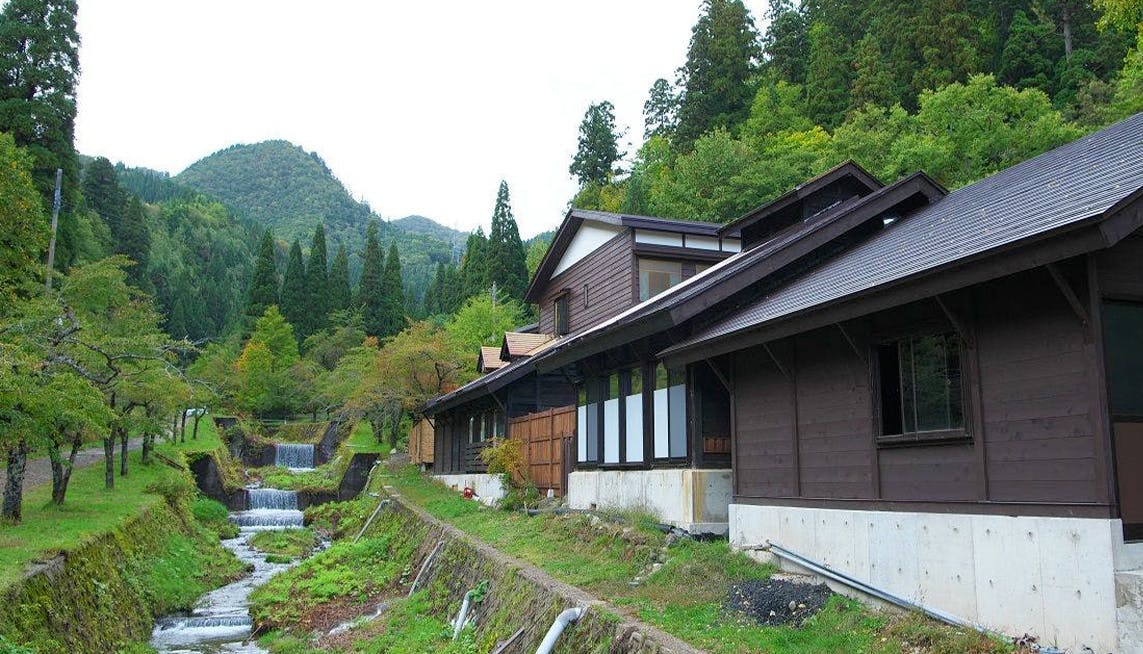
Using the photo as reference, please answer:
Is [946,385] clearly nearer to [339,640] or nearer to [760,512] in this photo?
[760,512]

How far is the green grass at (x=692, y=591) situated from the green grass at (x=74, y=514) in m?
7.04

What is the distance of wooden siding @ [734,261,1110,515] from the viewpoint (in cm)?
682

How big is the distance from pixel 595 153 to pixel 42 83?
131 ft

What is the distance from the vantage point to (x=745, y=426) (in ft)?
38.3

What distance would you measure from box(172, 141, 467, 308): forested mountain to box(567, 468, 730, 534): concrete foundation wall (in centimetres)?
13329

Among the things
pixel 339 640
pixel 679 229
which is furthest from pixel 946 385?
pixel 679 229

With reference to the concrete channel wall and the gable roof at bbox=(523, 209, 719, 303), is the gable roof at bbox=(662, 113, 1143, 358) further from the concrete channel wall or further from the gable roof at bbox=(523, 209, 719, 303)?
the gable roof at bbox=(523, 209, 719, 303)

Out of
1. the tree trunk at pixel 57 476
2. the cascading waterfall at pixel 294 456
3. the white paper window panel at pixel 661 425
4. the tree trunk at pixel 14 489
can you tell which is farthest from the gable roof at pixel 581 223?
the cascading waterfall at pixel 294 456

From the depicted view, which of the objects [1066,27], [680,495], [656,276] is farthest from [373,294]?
[680,495]

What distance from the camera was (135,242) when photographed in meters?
64.2

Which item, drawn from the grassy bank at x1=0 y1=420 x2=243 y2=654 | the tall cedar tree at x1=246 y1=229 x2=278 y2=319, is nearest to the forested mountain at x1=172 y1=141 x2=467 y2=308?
the tall cedar tree at x1=246 y1=229 x2=278 y2=319

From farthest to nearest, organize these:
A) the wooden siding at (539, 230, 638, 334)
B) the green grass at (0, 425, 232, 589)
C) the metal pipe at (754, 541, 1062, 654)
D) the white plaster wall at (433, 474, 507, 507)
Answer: the wooden siding at (539, 230, 638, 334) → the white plaster wall at (433, 474, 507, 507) → the green grass at (0, 425, 232, 589) → the metal pipe at (754, 541, 1062, 654)

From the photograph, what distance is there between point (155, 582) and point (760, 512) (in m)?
13.0

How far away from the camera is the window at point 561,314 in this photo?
994 inches
